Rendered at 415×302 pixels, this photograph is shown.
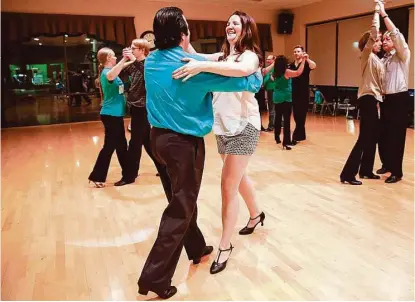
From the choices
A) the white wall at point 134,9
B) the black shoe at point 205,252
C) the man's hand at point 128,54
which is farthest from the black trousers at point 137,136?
the white wall at point 134,9

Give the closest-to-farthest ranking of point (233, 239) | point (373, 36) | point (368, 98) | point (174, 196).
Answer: point (174, 196) < point (233, 239) < point (373, 36) < point (368, 98)

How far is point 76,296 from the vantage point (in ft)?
6.79

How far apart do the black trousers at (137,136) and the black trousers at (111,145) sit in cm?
6

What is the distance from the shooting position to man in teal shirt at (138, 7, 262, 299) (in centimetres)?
178

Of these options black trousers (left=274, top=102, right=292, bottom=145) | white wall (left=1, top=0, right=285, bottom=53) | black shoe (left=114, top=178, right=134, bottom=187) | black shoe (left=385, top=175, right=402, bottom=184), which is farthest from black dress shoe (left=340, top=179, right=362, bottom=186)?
white wall (left=1, top=0, right=285, bottom=53)

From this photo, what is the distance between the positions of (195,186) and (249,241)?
0.95 meters

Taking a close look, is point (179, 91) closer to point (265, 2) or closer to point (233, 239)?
point (233, 239)

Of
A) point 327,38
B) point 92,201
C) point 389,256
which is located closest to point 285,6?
point 327,38

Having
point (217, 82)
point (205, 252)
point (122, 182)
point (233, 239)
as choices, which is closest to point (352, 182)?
point (233, 239)

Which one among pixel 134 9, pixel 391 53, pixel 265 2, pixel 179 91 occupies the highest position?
pixel 265 2

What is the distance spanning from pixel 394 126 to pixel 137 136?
8.23ft

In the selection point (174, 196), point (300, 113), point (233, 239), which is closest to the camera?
point (174, 196)

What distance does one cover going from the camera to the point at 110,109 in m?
3.91

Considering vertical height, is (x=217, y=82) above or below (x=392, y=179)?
above
